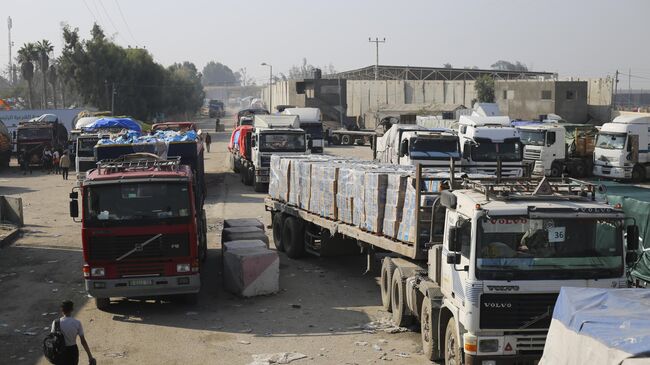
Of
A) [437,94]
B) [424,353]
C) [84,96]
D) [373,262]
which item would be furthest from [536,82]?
[424,353]

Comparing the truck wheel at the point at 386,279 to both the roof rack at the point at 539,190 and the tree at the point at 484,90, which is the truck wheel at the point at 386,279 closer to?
the roof rack at the point at 539,190

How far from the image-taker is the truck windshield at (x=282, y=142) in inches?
1363

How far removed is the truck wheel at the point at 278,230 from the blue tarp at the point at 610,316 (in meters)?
13.6

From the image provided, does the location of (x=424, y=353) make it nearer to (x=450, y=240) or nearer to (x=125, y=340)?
(x=450, y=240)

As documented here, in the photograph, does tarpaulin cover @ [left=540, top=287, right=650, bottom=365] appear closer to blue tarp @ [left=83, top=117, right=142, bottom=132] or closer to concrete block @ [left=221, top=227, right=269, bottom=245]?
concrete block @ [left=221, top=227, right=269, bottom=245]

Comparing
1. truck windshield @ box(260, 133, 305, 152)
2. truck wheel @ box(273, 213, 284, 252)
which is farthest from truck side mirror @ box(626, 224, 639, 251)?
truck windshield @ box(260, 133, 305, 152)

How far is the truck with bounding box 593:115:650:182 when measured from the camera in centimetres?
3791

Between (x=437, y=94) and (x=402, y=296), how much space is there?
238 feet

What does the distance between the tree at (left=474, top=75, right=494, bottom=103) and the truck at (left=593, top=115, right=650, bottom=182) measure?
137 ft

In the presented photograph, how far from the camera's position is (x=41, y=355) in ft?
41.3

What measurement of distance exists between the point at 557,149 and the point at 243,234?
26.2 metres

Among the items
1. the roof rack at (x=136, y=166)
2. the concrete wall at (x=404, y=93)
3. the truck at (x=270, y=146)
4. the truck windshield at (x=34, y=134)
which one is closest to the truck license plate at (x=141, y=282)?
the roof rack at (x=136, y=166)

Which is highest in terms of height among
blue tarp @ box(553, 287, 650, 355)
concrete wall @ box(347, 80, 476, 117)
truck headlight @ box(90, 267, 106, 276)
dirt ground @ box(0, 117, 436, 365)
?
concrete wall @ box(347, 80, 476, 117)

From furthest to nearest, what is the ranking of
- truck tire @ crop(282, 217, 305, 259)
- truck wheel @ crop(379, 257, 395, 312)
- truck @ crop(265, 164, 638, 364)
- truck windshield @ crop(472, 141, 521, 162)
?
truck windshield @ crop(472, 141, 521, 162) → truck tire @ crop(282, 217, 305, 259) → truck wheel @ crop(379, 257, 395, 312) → truck @ crop(265, 164, 638, 364)
